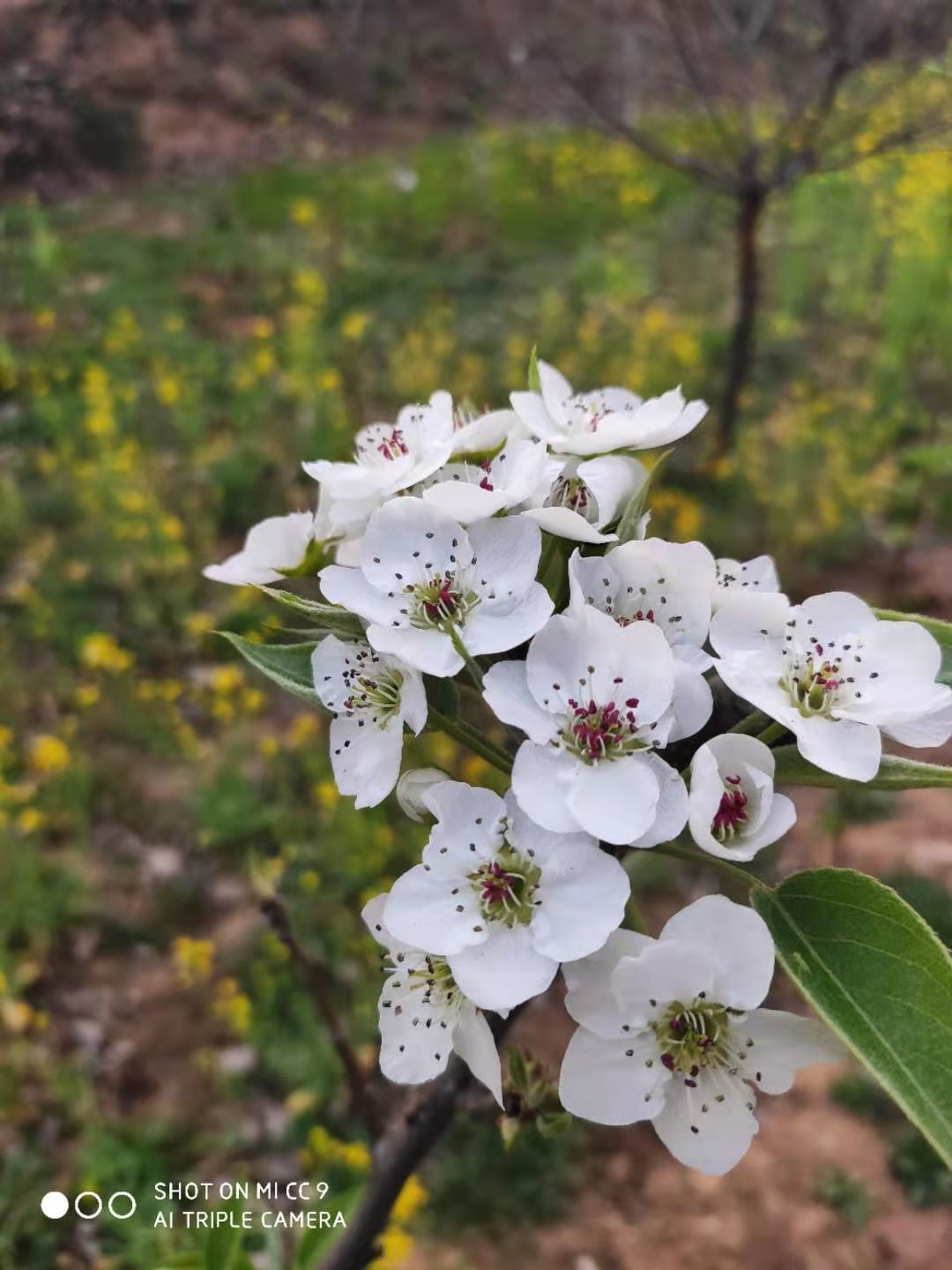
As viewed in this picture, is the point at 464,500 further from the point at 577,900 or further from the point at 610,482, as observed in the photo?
the point at 577,900

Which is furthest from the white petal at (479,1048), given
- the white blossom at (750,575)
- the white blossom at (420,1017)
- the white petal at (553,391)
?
the white petal at (553,391)

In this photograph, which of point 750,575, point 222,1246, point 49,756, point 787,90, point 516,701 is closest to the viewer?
point 516,701

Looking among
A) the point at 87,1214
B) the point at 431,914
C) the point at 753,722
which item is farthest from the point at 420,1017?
the point at 87,1214

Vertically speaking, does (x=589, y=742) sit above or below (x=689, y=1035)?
above

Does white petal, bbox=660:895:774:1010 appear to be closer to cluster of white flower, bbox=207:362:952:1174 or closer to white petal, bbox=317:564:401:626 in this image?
cluster of white flower, bbox=207:362:952:1174

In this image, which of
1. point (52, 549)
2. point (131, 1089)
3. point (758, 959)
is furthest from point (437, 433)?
point (52, 549)

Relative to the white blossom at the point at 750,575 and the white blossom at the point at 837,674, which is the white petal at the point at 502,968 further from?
the white blossom at the point at 750,575

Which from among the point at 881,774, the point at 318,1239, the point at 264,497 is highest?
the point at 881,774

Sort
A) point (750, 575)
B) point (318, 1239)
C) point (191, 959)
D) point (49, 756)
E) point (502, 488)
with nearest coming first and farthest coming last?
point (502, 488)
point (750, 575)
point (318, 1239)
point (191, 959)
point (49, 756)
